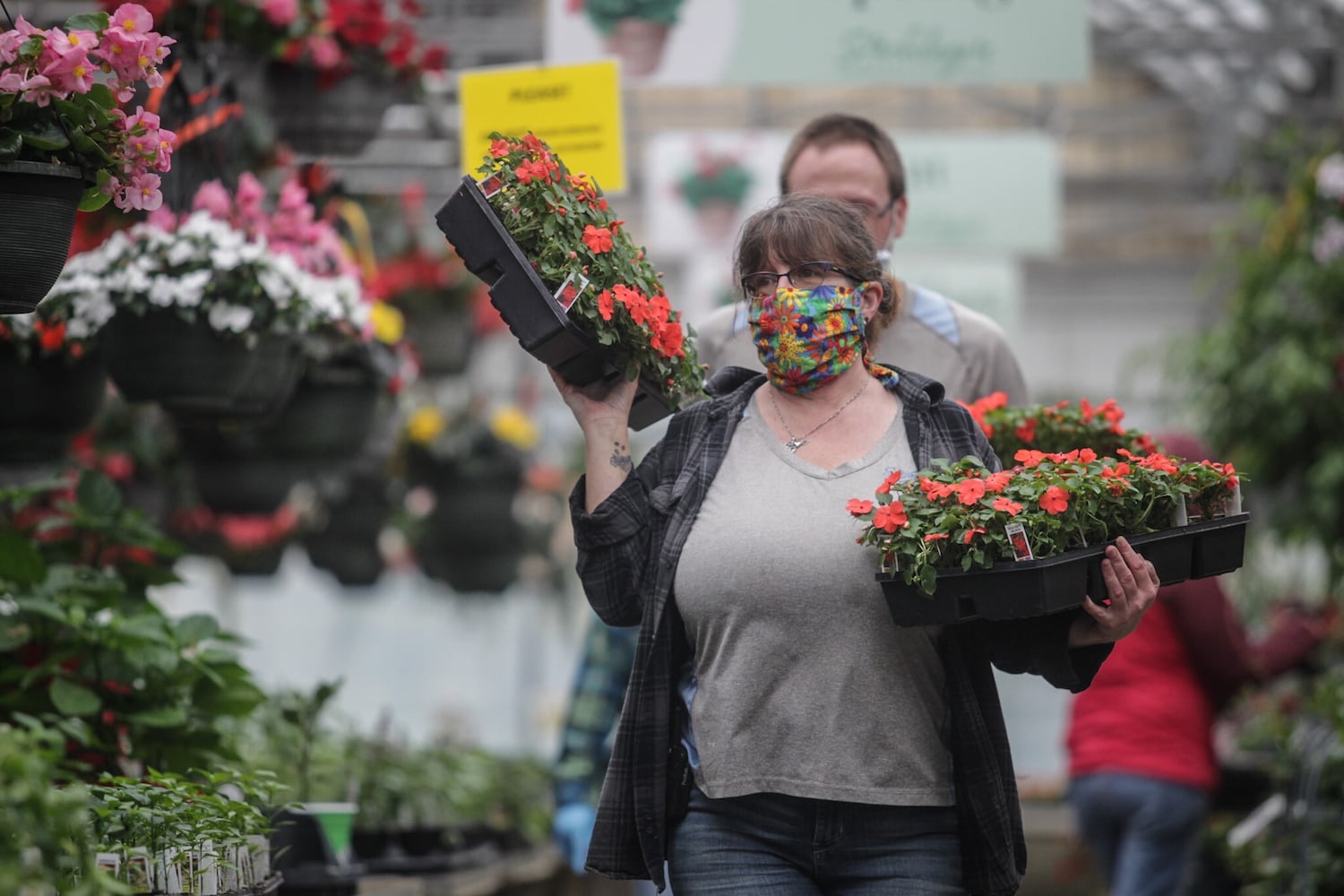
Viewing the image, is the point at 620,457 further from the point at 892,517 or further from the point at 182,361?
the point at 182,361

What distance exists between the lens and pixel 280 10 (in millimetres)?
3602

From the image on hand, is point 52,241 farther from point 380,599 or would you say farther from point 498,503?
point 380,599

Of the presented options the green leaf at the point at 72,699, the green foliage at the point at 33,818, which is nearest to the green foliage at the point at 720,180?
the green leaf at the point at 72,699

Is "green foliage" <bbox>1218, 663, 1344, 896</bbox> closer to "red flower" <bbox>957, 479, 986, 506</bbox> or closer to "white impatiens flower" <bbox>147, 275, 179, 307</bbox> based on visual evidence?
"red flower" <bbox>957, 479, 986, 506</bbox>

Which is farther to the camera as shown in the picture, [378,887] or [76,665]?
[378,887]

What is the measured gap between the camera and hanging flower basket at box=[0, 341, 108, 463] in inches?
123

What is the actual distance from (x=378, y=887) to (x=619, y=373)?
6.23 feet

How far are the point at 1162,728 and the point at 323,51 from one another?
7.95ft

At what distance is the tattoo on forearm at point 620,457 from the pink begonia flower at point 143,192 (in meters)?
0.63

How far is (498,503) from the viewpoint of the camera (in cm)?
665

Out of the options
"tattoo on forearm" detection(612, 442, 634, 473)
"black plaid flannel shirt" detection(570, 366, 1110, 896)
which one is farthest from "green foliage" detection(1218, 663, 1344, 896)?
"tattoo on forearm" detection(612, 442, 634, 473)

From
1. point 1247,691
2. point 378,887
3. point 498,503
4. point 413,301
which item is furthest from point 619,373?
point 498,503

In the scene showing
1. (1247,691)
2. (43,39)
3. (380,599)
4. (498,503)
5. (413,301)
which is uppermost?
(43,39)

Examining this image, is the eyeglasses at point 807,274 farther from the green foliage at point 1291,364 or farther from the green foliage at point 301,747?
the green foliage at point 1291,364
